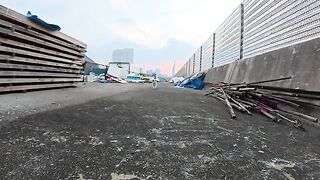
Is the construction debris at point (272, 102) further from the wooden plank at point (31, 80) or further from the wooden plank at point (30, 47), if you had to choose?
the wooden plank at point (30, 47)

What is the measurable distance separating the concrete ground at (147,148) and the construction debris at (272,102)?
0.44 meters

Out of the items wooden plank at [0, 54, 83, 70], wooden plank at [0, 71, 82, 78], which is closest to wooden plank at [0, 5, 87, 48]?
wooden plank at [0, 54, 83, 70]

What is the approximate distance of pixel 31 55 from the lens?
22.1 feet

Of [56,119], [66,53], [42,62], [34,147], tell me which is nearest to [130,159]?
[34,147]

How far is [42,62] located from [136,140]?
5492mm

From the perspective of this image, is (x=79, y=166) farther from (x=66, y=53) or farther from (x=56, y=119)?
(x=66, y=53)

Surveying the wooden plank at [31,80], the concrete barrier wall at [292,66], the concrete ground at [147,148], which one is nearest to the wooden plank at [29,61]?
the wooden plank at [31,80]

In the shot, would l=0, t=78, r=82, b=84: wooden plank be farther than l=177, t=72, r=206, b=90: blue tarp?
No

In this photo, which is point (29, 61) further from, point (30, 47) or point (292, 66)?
point (292, 66)

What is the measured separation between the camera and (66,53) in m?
8.92

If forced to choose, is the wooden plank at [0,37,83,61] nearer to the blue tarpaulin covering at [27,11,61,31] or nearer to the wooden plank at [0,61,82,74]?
the wooden plank at [0,61,82,74]

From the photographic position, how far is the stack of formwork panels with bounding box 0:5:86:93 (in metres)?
5.87

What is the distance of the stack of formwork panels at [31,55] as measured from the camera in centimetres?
587

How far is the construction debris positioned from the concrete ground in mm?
437
